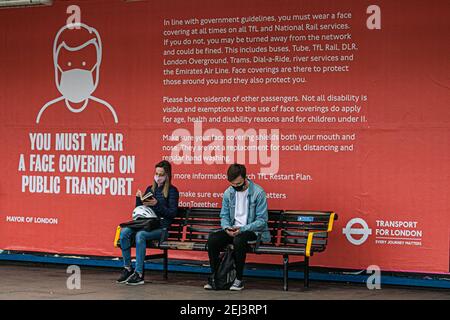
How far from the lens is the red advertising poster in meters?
10.8

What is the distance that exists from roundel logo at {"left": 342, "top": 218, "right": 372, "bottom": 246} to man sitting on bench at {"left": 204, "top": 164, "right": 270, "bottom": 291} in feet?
3.10

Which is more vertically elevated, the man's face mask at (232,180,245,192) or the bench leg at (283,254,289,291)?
the man's face mask at (232,180,245,192)

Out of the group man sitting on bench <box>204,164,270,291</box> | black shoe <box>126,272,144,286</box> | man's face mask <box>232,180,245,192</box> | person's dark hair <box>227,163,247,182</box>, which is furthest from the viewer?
black shoe <box>126,272,144,286</box>

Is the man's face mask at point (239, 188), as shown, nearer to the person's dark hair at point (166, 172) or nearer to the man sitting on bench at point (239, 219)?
the man sitting on bench at point (239, 219)

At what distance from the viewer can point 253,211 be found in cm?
1070

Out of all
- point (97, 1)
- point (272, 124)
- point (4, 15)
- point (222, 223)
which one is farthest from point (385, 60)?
point (4, 15)

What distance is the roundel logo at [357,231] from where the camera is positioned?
10969mm

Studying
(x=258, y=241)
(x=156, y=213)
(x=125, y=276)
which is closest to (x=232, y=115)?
(x=156, y=213)

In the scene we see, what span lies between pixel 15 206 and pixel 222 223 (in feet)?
11.3

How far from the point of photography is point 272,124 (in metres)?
11.4

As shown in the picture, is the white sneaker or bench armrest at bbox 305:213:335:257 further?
the white sneaker

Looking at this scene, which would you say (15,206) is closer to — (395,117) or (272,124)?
(272,124)

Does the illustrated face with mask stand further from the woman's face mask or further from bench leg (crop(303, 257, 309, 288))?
bench leg (crop(303, 257, 309, 288))

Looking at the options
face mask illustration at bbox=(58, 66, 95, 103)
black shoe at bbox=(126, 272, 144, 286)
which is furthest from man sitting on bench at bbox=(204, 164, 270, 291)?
face mask illustration at bbox=(58, 66, 95, 103)
